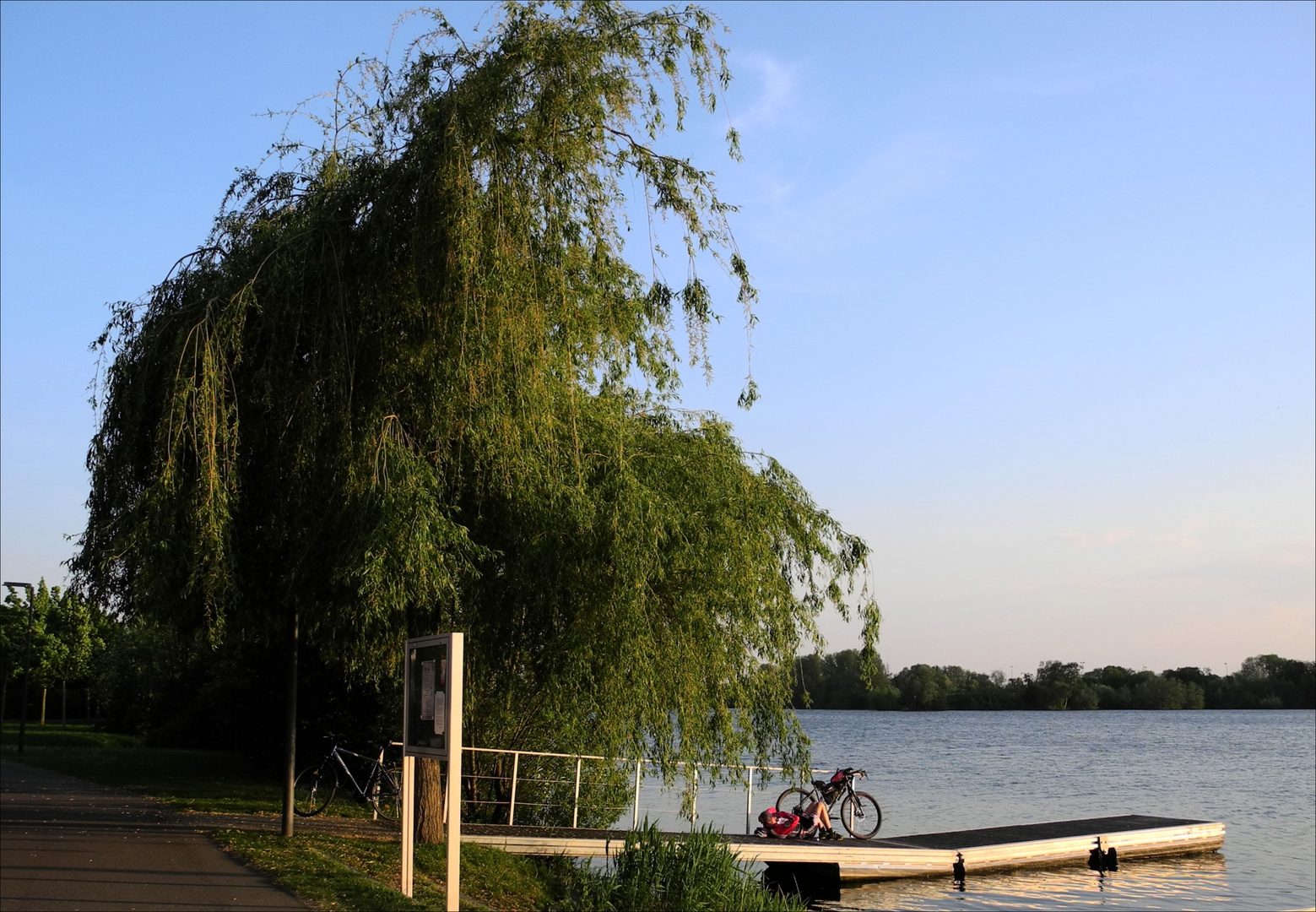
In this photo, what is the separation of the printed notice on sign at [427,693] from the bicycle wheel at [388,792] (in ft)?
22.8

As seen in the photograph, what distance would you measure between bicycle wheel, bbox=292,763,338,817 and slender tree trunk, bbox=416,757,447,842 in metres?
2.46

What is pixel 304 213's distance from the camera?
11414 millimetres

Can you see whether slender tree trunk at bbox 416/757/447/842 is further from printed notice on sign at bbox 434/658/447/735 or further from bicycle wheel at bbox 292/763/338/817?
printed notice on sign at bbox 434/658/447/735

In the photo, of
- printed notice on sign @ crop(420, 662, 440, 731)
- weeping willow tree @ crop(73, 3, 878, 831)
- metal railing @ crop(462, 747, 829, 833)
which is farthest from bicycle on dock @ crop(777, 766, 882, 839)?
printed notice on sign @ crop(420, 662, 440, 731)

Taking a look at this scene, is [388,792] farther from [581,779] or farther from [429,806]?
[429,806]

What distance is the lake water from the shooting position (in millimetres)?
16594

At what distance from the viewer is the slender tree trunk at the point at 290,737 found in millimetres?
12008

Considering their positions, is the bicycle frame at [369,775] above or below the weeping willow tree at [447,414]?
below

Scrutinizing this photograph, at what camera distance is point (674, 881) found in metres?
10.6

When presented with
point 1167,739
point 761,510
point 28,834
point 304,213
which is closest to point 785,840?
point 761,510

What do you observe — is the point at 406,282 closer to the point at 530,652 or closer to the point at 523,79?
the point at 523,79

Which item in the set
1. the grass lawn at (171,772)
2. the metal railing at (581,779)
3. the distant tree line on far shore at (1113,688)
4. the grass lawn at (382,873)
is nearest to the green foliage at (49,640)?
the grass lawn at (171,772)

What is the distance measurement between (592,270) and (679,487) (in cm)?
266

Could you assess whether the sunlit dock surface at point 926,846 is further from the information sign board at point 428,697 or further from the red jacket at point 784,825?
the information sign board at point 428,697
